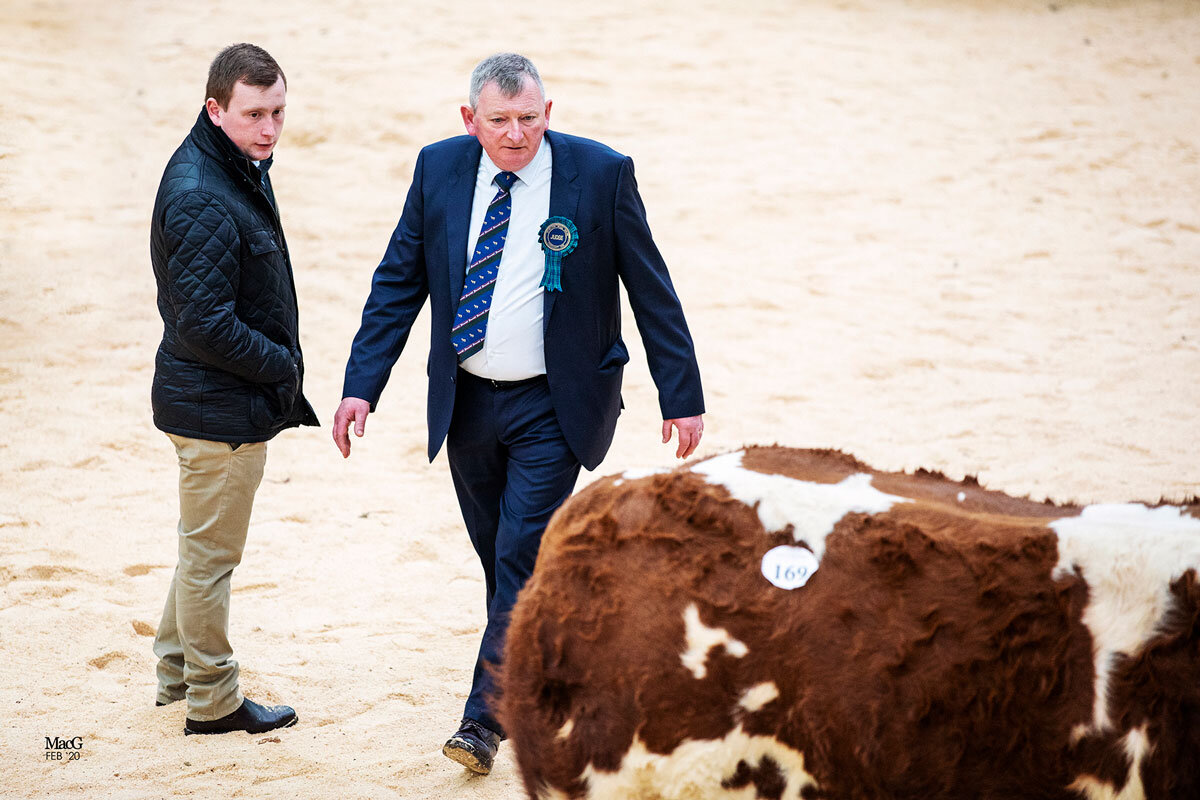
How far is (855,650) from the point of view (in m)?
2.23

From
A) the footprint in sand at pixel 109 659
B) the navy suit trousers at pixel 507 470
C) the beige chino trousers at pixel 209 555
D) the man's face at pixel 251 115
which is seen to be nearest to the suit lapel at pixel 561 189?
the navy suit trousers at pixel 507 470

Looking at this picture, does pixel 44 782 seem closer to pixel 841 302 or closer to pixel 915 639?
pixel 915 639

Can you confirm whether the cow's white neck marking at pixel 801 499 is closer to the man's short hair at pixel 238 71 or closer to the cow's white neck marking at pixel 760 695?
the cow's white neck marking at pixel 760 695

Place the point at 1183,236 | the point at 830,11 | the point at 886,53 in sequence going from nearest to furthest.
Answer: the point at 1183,236 < the point at 886,53 < the point at 830,11

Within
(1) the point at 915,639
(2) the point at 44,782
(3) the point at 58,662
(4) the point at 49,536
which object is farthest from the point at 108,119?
(1) the point at 915,639

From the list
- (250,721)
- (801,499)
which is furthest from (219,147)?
(801,499)

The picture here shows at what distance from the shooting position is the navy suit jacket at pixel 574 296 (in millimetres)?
3586

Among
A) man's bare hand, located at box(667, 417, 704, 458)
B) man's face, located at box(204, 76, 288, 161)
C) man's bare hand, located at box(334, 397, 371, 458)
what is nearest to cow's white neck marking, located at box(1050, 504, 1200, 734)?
man's bare hand, located at box(667, 417, 704, 458)

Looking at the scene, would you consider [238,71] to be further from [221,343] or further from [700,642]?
[700,642]

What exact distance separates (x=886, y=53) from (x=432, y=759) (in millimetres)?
10533

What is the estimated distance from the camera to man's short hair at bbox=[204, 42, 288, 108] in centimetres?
348

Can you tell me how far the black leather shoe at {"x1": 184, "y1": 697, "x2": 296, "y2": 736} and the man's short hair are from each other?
1834mm

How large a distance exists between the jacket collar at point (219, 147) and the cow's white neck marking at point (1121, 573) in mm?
2501

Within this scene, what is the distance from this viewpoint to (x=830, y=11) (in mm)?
13961
